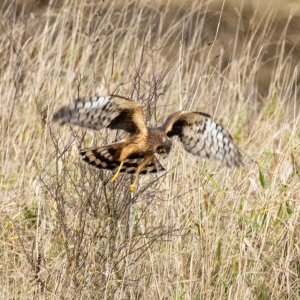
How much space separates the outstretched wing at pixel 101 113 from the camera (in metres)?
4.82

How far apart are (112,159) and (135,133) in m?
0.14

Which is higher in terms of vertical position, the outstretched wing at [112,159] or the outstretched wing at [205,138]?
the outstretched wing at [205,138]

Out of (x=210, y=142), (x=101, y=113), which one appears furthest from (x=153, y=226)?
(x=101, y=113)

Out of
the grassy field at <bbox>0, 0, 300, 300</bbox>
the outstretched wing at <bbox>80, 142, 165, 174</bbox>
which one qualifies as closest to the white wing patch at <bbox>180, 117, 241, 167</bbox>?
the outstretched wing at <bbox>80, 142, 165, 174</bbox>

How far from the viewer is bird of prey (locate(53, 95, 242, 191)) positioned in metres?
4.84

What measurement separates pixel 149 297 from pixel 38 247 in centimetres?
60

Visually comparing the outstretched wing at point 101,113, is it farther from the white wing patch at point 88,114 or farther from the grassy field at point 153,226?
the grassy field at point 153,226

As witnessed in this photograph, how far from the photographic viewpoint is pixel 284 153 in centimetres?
625

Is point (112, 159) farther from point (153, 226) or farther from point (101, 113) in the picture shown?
point (153, 226)

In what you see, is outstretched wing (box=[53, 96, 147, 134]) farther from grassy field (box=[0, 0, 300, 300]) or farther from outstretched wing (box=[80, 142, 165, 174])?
grassy field (box=[0, 0, 300, 300])

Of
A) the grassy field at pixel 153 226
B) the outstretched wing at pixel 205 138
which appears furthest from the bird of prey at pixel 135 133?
the grassy field at pixel 153 226

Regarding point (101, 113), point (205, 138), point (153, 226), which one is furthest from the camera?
point (153, 226)

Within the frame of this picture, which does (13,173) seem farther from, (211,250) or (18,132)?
(211,250)

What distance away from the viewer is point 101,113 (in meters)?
4.86
